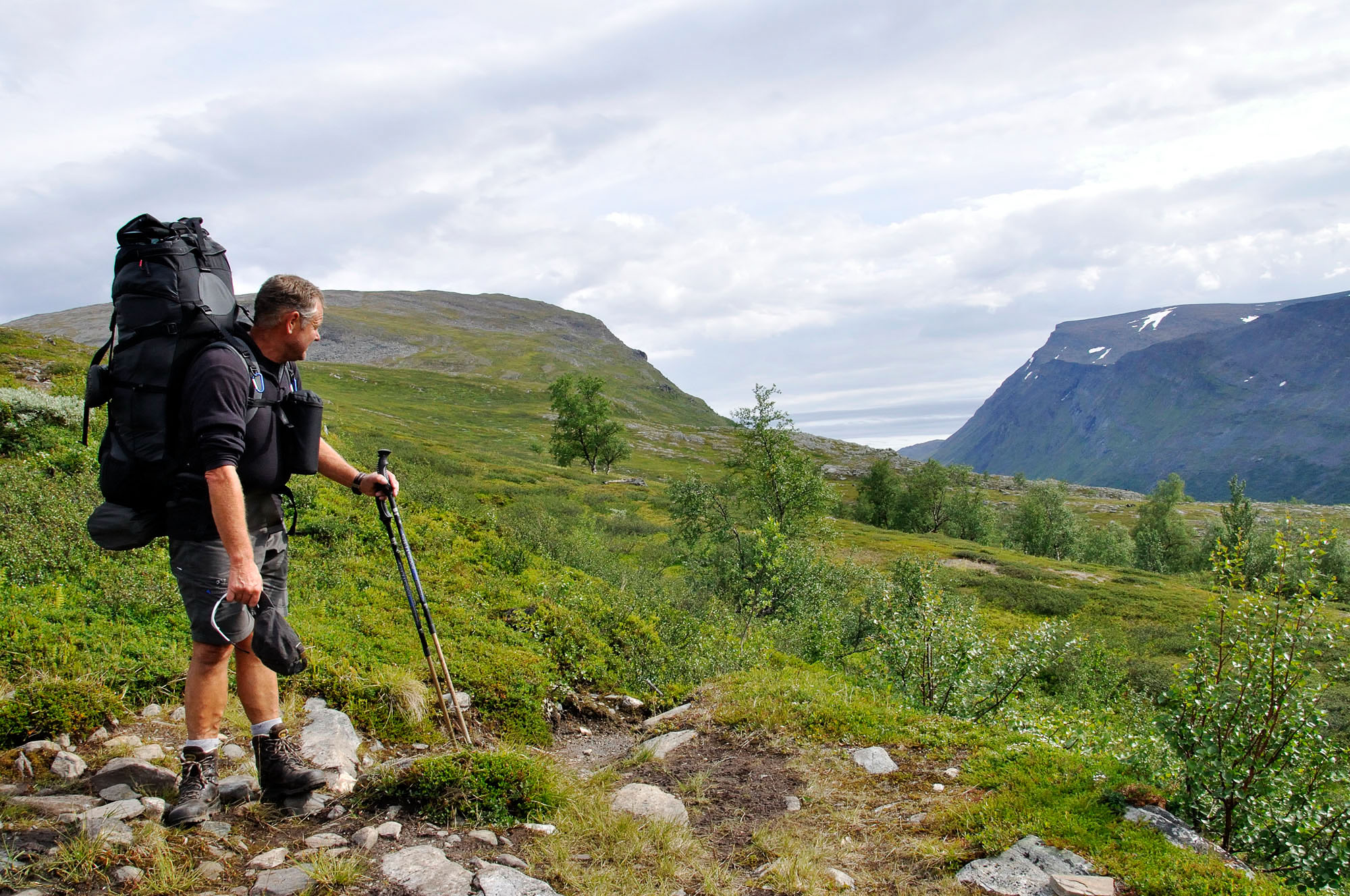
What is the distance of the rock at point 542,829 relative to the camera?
4945mm

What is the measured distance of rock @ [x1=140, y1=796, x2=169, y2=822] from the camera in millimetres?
4461

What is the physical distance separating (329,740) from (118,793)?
1.65 metres

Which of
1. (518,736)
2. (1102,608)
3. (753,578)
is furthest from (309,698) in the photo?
(1102,608)

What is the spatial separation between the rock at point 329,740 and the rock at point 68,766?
4.74 ft

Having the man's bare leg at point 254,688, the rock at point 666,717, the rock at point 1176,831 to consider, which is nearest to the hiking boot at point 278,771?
the man's bare leg at point 254,688

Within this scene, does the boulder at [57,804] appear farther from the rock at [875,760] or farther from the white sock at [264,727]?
the rock at [875,760]

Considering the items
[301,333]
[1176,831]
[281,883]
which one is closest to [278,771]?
[281,883]

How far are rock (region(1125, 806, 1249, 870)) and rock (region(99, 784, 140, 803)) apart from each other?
7.03 m

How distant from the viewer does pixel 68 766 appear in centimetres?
509

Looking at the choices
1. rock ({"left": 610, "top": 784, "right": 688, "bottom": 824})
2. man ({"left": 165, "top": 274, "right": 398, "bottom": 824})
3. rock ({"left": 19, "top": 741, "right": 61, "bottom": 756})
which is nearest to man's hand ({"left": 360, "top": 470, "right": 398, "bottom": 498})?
man ({"left": 165, "top": 274, "right": 398, "bottom": 824})

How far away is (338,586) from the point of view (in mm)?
10508

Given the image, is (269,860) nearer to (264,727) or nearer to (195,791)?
(195,791)

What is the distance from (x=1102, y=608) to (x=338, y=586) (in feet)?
157

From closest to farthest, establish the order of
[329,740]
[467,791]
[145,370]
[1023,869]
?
[145,370], [1023,869], [467,791], [329,740]
